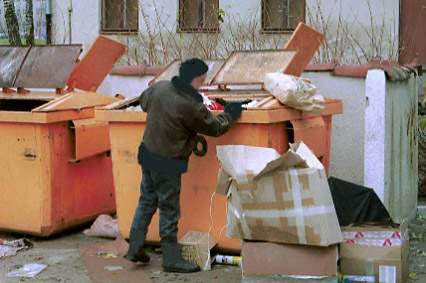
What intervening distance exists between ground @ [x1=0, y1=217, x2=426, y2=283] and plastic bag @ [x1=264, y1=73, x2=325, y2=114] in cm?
128

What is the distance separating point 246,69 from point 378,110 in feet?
3.68

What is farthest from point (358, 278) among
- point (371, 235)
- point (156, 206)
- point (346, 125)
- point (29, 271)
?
point (346, 125)

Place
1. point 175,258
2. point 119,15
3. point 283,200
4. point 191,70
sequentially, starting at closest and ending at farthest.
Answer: point 283,200, point 191,70, point 175,258, point 119,15

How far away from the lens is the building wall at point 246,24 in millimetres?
9852

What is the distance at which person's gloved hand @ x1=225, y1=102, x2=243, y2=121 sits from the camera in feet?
17.2

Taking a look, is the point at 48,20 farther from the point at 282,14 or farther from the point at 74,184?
the point at 74,184

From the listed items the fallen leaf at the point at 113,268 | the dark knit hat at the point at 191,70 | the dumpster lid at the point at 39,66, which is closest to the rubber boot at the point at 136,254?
the fallen leaf at the point at 113,268

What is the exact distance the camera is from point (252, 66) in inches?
244

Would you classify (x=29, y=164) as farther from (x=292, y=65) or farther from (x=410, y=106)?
(x=410, y=106)

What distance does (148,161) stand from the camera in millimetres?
5254

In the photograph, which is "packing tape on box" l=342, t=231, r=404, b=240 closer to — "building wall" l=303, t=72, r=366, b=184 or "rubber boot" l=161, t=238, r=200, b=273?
"rubber boot" l=161, t=238, r=200, b=273

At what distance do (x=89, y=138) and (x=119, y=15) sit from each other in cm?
660

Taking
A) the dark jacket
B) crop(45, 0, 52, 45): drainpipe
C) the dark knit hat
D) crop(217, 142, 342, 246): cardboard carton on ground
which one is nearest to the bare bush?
crop(45, 0, 52, 45): drainpipe

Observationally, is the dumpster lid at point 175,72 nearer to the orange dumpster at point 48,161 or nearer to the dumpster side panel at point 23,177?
the orange dumpster at point 48,161
